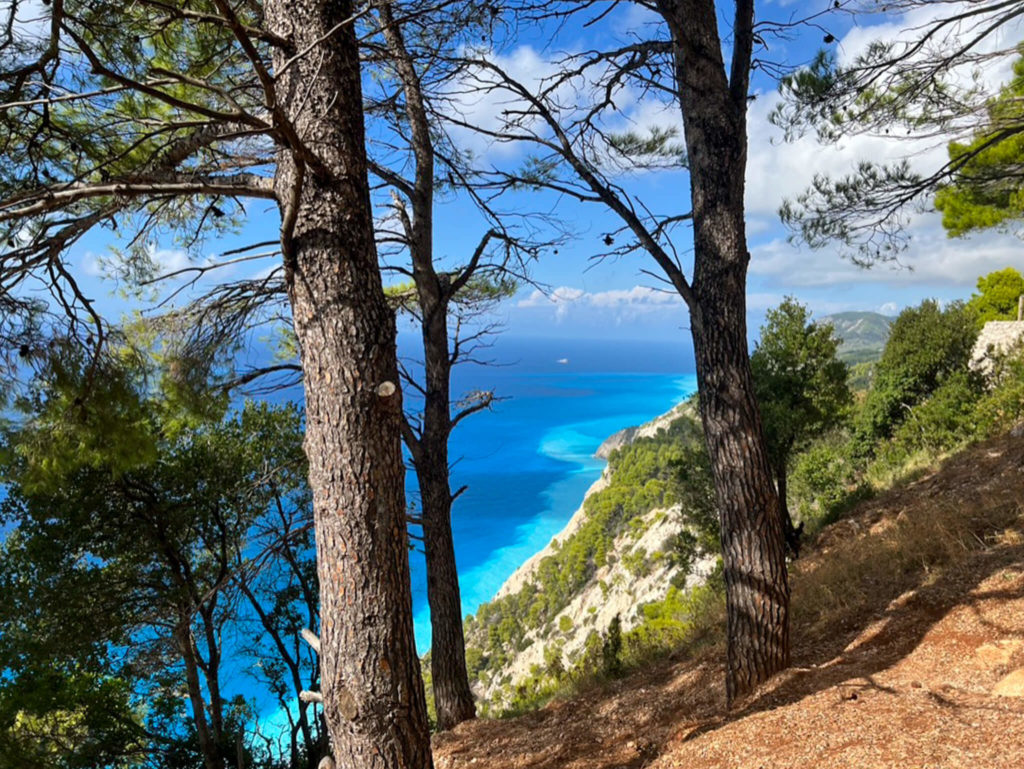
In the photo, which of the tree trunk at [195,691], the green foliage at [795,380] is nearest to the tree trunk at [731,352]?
the tree trunk at [195,691]

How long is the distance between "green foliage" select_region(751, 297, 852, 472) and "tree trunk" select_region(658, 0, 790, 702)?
691 centimetres

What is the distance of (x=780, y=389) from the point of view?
32.7ft

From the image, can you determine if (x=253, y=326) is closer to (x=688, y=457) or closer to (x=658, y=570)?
(x=688, y=457)

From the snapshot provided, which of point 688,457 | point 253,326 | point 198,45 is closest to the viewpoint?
point 198,45

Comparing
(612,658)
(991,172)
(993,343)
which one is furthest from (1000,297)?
(612,658)

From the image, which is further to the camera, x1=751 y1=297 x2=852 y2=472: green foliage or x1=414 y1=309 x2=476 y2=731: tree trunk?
x1=751 y1=297 x2=852 y2=472: green foliage

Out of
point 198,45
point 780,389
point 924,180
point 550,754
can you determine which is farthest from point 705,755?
point 780,389

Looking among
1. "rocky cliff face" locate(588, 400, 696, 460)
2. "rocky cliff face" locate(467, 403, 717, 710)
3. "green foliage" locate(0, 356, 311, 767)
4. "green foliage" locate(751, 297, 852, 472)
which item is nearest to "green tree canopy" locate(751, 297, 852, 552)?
"green foliage" locate(751, 297, 852, 472)

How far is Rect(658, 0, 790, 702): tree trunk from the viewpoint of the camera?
336 centimetres

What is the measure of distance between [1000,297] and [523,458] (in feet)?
167

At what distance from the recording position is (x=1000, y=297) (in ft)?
56.1

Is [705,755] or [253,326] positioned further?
[253,326]

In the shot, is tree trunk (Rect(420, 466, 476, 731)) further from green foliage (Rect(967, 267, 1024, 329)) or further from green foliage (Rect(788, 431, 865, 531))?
green foliage (Rect(967, 267, 1024, 329))

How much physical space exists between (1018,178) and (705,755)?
275 inches
